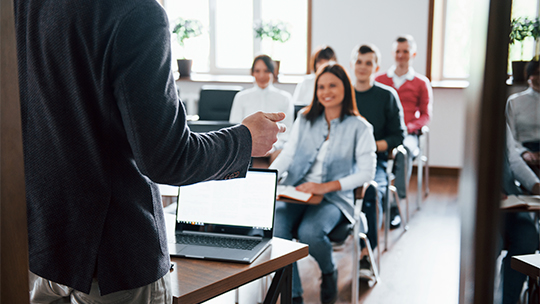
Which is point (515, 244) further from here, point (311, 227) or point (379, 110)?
point (379, 110)

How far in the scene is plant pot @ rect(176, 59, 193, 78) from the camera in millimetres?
6320

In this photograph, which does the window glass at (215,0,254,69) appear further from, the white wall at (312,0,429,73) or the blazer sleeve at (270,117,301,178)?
the blazer sleeve at (270,117,301,178)

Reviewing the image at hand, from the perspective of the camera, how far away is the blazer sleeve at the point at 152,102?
0.73 meters

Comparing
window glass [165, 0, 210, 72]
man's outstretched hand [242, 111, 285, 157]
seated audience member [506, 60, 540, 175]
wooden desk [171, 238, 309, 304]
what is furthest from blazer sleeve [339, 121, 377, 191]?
window glass [165, 0, 210, 72]

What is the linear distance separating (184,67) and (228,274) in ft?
17.8

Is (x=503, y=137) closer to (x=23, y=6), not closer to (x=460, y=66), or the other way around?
(x=23, y=6)

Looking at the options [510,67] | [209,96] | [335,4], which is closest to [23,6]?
[510,67]

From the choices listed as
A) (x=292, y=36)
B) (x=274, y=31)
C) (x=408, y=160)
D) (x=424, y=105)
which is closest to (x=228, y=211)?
(x=408, y=160)

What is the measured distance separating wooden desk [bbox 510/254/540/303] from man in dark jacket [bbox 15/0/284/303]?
0.48 m

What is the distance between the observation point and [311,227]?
2.40 metres

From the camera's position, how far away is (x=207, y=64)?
6.96m

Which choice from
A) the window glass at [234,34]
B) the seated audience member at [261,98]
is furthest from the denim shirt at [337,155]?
the window glass at [234,34]

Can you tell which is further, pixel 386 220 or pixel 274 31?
pixel 274 31

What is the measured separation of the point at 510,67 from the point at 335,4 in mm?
5875
